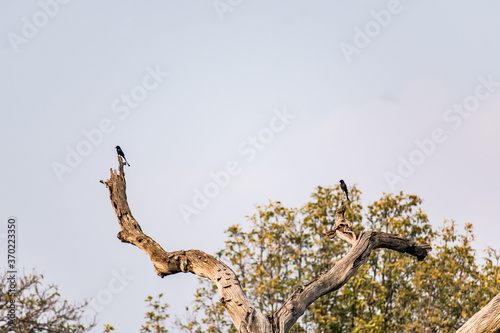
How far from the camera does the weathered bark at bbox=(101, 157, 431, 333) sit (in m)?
7.40

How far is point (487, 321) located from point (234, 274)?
289 cm

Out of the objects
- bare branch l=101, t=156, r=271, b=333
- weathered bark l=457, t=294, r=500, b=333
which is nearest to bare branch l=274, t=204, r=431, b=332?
bare branch l=101, t=156, r=271, b=333

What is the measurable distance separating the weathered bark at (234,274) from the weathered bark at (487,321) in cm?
189

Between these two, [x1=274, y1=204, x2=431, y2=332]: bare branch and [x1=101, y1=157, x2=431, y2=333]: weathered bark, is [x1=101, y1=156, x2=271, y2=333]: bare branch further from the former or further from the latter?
[x1=274, y1=204, x2=431, y2=332]: bare branch

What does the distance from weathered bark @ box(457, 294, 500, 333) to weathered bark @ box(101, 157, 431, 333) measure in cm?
189

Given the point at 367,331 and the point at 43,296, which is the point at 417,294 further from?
the point at 43,296

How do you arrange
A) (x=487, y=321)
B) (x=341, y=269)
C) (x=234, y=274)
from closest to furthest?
(x=487, y=321) < (x=234, y=274) < (x=341, y=269)

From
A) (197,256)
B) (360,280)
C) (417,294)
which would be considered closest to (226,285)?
(197,256)

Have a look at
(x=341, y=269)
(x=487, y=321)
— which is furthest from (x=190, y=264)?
(x=487, y=321)

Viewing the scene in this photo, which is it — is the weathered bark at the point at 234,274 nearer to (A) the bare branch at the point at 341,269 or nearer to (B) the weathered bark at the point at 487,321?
(A) the bare branch at the point at 341,269

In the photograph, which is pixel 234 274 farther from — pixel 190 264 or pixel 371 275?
pixel 371 275

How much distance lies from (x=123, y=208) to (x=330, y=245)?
12972 mm

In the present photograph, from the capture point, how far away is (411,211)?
Result: 21.6m

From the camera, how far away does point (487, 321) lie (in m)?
6.73
